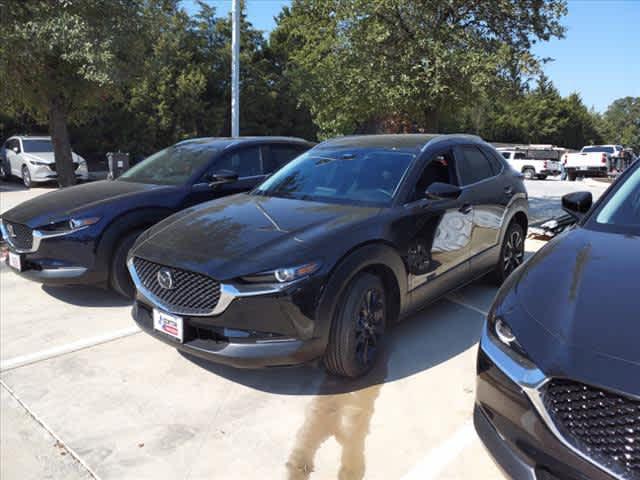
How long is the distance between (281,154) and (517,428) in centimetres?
495

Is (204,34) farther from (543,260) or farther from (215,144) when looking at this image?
(543,260)

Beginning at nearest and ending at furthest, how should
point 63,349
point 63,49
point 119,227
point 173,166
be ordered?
point 63,349 < point 119,227 < point 173,166 < point 63,49

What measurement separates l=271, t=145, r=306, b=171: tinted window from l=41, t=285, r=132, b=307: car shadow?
237 cm

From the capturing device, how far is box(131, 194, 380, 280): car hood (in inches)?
117

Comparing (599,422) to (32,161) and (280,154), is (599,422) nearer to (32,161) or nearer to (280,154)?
(280,154)

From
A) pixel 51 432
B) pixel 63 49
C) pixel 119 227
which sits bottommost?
pixel 51 432

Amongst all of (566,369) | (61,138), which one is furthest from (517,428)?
(61,138)

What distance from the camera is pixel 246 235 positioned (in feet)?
10.8

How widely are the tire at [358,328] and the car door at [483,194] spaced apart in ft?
4.94

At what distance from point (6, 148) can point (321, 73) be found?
12.2 metres

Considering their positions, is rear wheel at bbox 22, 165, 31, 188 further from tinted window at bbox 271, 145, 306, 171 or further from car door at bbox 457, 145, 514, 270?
car door at bbox 457, 145, 514, 270

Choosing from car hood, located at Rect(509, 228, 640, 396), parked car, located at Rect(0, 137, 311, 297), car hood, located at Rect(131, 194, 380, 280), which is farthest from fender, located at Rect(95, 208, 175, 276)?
car hood, located at Rect(509, 228, 640, 396)

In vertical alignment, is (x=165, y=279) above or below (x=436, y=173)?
below

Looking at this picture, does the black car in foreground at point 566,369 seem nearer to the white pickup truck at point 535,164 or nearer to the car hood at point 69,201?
the car hood at point 69,201
